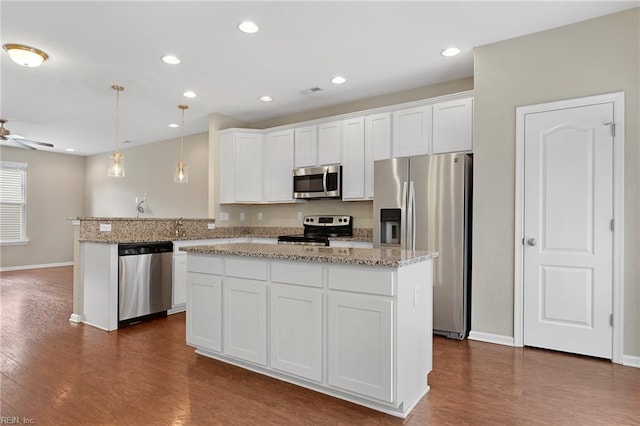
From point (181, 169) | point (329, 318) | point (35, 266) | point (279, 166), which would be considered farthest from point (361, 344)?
point (35, 266)

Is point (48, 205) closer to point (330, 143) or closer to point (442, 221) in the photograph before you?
point (330, 143)

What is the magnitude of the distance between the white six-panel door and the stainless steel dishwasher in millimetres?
3788

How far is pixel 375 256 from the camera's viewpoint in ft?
7.29

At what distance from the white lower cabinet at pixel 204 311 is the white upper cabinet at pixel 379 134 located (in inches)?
98.9

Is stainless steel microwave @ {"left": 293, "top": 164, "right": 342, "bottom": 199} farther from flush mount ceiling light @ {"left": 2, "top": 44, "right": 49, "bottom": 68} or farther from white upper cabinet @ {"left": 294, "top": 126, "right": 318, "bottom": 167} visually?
flush mount ceiling light @ {"left": 2, "top": 44, "right": 49, "bottom": 68}

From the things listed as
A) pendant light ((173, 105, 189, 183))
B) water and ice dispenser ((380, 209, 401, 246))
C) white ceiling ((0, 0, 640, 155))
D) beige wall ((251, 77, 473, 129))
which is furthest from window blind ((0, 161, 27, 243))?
water and ice dispenser ((380, 209, 401, 246))

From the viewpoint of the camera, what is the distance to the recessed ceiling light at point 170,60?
3.74m

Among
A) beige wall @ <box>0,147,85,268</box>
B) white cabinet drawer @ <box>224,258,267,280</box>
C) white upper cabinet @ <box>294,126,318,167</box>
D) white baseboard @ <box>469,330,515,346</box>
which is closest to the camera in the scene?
white cabinet drawer @ <box>224,258,267,280</box>

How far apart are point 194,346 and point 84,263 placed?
6.77 feet

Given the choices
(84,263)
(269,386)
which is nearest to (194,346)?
(269,386)

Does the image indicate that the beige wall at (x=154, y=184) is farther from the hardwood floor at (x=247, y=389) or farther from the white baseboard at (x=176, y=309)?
the hardwood floor at (x=247, y=389)

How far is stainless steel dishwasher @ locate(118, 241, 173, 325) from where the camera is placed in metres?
4.07

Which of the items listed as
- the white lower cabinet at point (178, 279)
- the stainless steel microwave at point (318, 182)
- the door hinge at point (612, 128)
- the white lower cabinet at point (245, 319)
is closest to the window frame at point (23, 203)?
the white lower cabinet at point (178, 279)

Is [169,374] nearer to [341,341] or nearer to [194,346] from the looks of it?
[194,346]
